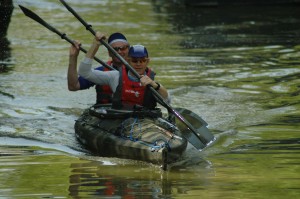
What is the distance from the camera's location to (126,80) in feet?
40.9

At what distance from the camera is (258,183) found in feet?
33.1

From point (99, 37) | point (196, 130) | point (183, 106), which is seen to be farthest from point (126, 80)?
point (183, 106)

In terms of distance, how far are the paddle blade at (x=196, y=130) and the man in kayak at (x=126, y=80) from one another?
73 cm

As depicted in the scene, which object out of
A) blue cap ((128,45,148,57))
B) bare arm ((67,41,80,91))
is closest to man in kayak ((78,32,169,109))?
blue cap ((128,45,148,57))

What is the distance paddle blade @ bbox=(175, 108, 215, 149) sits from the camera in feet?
42.2

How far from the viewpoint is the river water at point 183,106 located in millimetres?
10164

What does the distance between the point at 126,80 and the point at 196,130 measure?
142cm

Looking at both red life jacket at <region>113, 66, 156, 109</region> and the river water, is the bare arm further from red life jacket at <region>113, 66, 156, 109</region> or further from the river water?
the river water

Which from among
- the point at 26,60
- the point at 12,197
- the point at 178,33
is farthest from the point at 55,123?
the point at 178,33

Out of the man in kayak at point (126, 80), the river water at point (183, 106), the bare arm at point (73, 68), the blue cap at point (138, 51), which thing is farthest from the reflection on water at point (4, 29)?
the blue cap at point (138, 51)

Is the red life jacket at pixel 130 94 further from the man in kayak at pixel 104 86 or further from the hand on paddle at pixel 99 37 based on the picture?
the man in kayak at pixel 104 86

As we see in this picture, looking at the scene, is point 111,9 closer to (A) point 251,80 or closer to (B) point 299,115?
(A) point 251,80

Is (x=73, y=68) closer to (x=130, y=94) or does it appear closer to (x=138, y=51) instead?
(x=130, y=94)

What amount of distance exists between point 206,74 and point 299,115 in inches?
210
